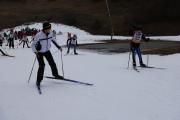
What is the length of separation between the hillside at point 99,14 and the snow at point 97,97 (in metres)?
46.0

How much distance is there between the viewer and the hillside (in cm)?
6538

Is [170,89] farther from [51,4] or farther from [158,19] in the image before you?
[51,4]

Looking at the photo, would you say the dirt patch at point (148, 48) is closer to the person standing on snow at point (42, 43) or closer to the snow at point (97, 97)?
the snow at point (97, 97)

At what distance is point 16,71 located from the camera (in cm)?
1731

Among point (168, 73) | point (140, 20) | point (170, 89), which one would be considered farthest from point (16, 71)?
point (140, 20)

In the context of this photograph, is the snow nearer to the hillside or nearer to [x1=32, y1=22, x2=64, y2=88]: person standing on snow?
[x1=32, y1=22, x2=64, y2=88]: person standing on snow

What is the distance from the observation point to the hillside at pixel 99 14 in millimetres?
65375

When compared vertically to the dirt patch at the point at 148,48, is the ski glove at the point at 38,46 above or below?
above

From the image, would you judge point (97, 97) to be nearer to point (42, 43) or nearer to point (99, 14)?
point (42, 43)

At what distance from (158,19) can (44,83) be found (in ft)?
185

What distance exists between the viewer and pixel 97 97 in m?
10.8

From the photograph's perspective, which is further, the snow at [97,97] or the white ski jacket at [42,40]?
the white ski jacket at [42,40]

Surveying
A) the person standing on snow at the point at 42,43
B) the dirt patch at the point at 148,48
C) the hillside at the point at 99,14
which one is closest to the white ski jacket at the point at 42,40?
the person standing on snow at the point at 42,43

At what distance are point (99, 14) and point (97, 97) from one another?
63452 mm
